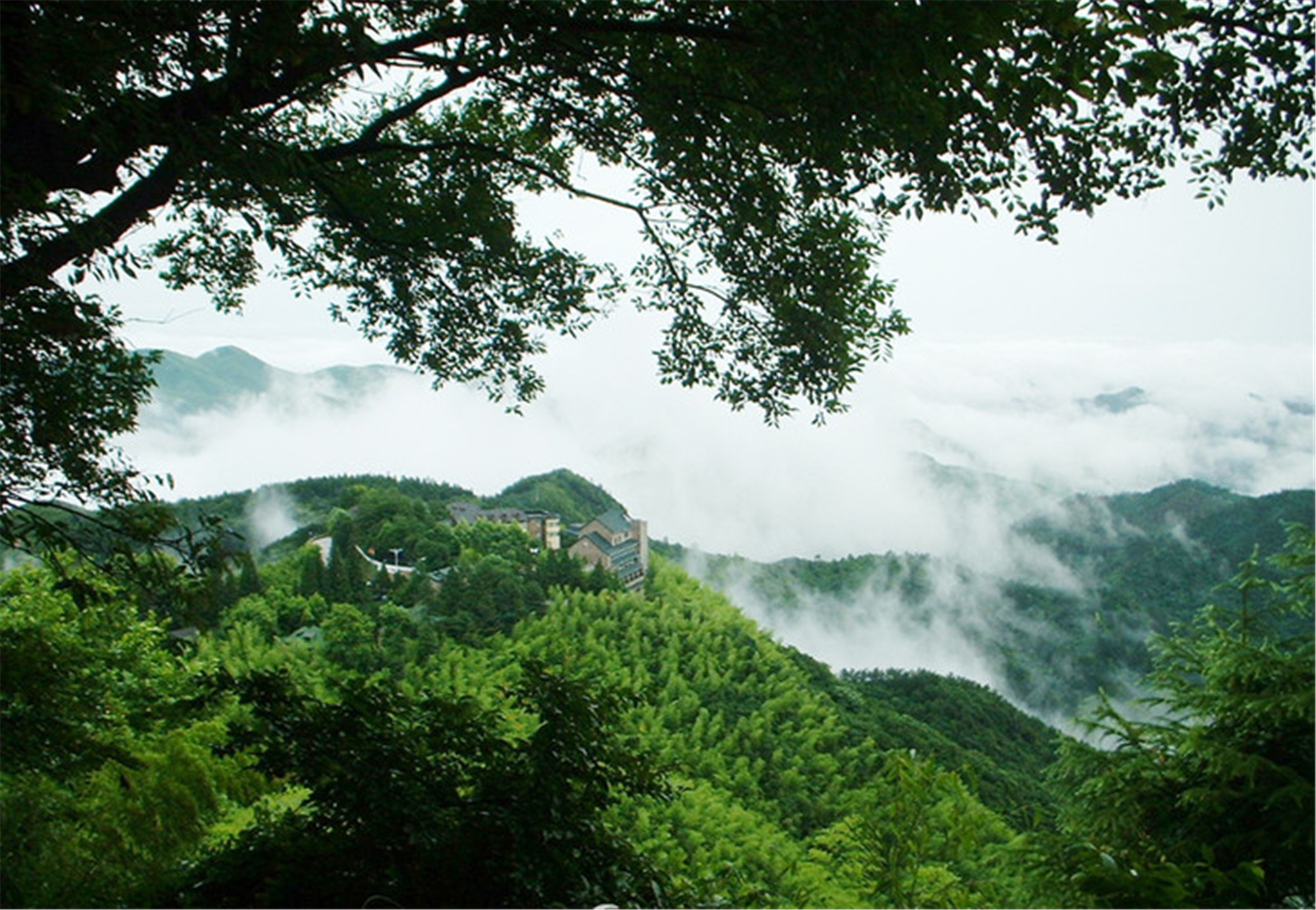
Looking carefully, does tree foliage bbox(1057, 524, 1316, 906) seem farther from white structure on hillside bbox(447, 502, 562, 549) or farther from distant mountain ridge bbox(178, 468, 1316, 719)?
white structure on hillside bbox(447, 502, 562, 549)

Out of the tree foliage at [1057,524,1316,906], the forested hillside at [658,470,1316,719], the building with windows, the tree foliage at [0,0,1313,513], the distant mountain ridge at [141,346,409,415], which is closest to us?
the tree foliage at [0,0,1313,513]

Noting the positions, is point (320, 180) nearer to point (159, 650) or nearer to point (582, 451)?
point (582, 451)

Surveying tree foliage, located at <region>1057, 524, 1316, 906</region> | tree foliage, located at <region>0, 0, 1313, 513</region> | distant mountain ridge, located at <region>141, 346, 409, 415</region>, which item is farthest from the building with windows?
tree foliage, located at <region>1057, 524, 1316, 906</region>

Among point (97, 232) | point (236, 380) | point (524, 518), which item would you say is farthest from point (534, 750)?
point (236, 380)

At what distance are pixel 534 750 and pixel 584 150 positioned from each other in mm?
2081

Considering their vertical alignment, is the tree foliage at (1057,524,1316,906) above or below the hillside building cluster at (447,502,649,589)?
below

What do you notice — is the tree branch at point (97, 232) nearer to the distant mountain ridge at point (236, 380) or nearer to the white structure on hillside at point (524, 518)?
the distant mountain ridge at point (236, 380)

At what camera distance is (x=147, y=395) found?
8.89ft

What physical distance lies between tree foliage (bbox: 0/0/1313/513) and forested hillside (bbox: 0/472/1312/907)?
0.89 meters

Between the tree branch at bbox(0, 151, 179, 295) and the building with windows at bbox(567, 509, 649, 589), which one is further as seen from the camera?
the building with windows at bbox(567, 509, 649, 589)

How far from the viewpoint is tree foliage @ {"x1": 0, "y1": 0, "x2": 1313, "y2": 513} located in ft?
6.10

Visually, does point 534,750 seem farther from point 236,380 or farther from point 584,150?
point 236,380

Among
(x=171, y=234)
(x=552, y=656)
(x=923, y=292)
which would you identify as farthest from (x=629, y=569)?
(x=171, y=234)

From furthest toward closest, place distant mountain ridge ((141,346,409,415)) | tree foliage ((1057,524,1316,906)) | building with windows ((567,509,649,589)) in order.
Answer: building with windows ((567,509,649,589)) < distant mountain ridge ((141,346,409,415)) < tree foliage ((1057,524,1316,906))
